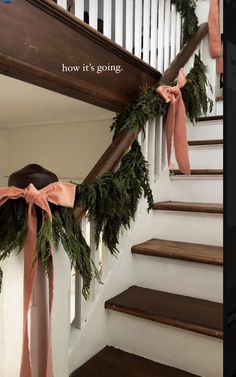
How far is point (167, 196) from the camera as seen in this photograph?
6.77 ft

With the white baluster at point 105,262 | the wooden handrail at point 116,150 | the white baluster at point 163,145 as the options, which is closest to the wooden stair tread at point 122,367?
the white baluster at point 105,262

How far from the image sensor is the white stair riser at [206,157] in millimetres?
2105

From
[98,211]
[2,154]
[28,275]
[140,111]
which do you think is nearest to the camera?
[28,275]

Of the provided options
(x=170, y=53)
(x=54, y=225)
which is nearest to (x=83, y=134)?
(x=170, y=53)

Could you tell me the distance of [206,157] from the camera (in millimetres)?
2148

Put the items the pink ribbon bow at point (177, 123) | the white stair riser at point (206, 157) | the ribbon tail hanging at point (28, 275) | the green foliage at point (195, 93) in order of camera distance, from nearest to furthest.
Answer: the ribbon tail hanging at point (28, 275), the pink ribbon bow at point (177, 123), the green foliage at point (195, 93), the white stair riser at point (206, 157)

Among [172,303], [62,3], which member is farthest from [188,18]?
[172,303]

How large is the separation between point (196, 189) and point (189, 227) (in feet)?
1.06

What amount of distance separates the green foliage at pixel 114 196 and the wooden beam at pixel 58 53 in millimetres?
358

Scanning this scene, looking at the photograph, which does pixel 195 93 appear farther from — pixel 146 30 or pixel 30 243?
pixel 30 243

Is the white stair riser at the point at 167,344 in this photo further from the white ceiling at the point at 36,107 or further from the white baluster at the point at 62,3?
the white baluster at the point at 62,3

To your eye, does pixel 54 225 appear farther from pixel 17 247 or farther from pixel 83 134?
pixel 83 134

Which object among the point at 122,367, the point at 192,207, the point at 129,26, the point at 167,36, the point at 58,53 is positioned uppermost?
the point at 167,36

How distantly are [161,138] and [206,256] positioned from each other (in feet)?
2.64
